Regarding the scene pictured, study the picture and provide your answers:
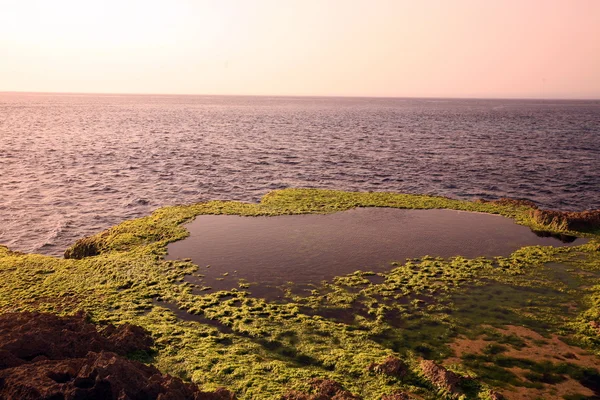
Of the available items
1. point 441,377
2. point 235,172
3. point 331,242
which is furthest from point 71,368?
point 235,172

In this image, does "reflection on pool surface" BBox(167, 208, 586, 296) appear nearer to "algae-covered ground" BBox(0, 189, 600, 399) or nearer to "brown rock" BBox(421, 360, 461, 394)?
"algae-covered ground" BBox(0, 189, 600, 399)

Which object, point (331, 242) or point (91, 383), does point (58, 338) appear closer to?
point (91, 383)

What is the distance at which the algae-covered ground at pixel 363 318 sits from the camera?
14.5 m

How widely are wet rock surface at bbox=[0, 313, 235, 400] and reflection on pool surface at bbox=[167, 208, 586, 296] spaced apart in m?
8.14

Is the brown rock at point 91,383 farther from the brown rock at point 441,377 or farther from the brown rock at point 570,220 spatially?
the brown rock at point 570,220

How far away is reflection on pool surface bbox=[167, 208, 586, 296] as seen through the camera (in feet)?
79.3

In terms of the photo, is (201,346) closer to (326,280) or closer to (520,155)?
(326,280)

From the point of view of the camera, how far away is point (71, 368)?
11.9 m

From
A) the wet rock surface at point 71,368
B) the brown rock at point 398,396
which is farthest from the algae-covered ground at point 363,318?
the wet rock surface at point 71,368

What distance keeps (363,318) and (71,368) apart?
1247 cm

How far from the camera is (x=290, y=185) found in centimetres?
4862

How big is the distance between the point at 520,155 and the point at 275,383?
7385 centimetres

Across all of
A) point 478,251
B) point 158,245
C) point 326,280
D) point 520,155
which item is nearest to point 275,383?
point 326,280

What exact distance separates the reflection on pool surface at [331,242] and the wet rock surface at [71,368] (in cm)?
814
